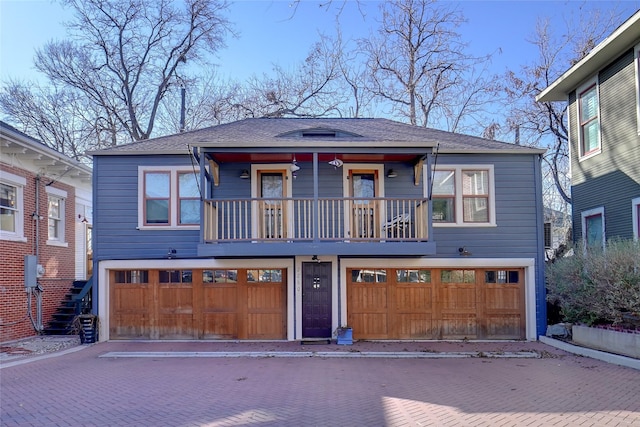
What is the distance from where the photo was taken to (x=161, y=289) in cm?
1205

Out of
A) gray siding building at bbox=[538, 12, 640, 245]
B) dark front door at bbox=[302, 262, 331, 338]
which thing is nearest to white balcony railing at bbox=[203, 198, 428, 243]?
dark front door at bbox=[302, 262, 331, 338]

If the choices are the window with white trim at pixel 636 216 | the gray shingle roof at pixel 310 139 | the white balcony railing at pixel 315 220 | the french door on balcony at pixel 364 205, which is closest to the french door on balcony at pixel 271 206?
the white balcony railing at pixel 315 220

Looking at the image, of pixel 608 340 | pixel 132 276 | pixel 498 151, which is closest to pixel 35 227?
pixel 132 276

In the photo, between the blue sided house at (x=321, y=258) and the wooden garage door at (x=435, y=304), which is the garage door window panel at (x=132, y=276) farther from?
the wooden garage door at (x=435, y=304)

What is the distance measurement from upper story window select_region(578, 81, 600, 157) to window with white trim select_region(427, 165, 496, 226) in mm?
2775

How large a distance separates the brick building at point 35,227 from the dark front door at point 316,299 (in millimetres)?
7256

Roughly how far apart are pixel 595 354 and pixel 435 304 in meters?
3.66

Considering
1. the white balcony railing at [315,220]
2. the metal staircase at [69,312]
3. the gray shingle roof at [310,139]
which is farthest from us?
the metal staircase at [69,312]

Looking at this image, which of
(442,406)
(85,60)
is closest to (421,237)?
(442,406)

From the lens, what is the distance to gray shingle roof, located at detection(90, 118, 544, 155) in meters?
10.6

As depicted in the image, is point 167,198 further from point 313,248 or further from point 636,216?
point 636,216

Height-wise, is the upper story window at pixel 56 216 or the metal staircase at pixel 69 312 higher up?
the upper story window at pixel 56 216

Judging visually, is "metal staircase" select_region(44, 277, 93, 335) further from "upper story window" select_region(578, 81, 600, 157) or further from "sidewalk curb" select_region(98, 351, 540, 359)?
"upper story window" select_region(578, 81, 600, 157)

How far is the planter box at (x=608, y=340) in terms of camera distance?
8.88 metres
